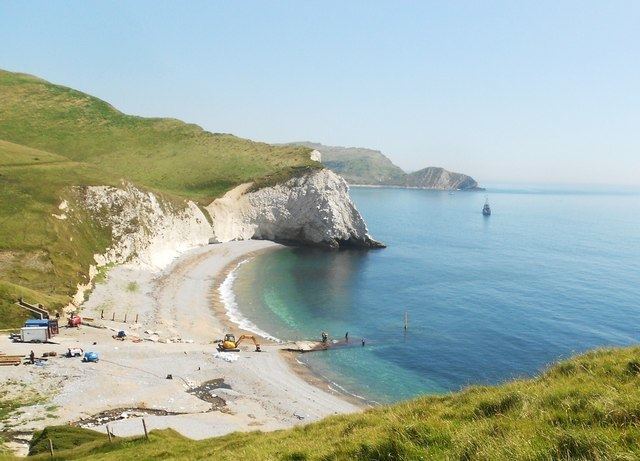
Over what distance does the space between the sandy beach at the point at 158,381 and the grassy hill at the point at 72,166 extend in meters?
7.48

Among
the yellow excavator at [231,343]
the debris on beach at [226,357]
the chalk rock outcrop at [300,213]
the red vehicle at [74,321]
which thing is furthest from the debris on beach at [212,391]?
the chalk rock outcrop at [300,213]

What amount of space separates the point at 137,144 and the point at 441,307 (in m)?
122

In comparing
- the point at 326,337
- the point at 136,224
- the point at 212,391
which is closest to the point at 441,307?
the point at 326,337

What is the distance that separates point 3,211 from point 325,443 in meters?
71.4

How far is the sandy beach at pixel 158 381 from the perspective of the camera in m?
34.7

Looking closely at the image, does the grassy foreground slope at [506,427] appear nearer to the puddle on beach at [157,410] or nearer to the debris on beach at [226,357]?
the puddle on beach at [157,410]

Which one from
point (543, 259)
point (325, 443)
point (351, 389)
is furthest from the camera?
point (543, 259)

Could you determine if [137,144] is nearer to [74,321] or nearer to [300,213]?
[300,213]

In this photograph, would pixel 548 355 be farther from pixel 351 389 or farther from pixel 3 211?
pixel 3 211

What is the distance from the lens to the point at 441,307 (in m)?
74.9

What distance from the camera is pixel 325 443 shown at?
45.9ft

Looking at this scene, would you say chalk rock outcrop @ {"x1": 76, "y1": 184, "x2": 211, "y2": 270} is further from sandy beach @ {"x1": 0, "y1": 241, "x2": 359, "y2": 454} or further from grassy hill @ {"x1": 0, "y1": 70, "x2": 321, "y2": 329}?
sandy beach @ {"x1": 0, "y1": 241, "x2": 359, "y2": 454}

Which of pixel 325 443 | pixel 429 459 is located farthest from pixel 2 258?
pixel 429 459

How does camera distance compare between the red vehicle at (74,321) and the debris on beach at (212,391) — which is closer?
the debris on beach at (212,391)
